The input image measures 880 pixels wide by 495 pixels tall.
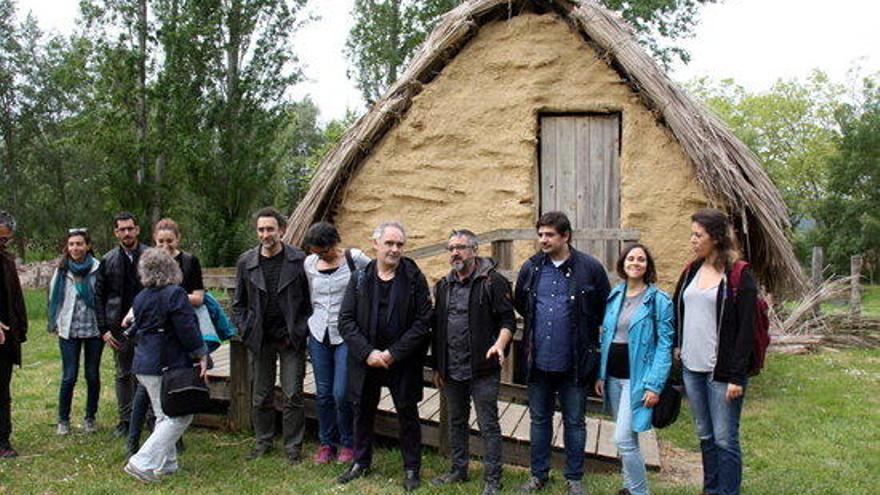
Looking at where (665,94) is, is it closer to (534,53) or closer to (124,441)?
(534,53)

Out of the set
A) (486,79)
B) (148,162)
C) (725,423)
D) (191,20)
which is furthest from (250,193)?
(725,423)

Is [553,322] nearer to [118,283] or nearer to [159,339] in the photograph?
[159,339]

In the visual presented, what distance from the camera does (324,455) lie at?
16.9ft

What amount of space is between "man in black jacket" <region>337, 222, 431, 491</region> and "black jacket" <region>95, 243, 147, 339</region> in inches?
73.6

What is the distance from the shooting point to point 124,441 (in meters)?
5.61

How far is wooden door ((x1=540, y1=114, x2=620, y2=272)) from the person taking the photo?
24.5 feet

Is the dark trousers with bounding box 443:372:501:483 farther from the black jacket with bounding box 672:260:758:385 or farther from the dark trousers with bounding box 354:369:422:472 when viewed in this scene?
the black jacket with bounding box 672:260:758:385

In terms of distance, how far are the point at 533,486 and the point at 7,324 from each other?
12.8 feet

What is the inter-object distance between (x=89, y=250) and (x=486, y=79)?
161 inches

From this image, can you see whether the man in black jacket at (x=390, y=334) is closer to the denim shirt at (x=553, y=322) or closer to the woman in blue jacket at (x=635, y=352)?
the denim shirt at (x=553, y=322)

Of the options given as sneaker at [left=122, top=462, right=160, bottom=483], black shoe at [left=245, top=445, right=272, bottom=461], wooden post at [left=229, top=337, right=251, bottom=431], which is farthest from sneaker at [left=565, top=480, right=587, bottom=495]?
wooden post at [left=229, top=337, right=251, bottom=431]

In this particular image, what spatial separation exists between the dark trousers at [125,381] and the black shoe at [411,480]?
2.38 metres

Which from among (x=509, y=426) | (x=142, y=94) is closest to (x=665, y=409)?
(x=509, y=426)

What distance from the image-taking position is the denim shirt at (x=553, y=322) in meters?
4.25
